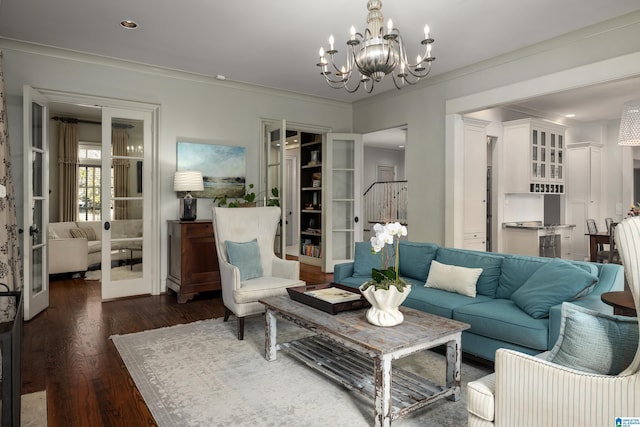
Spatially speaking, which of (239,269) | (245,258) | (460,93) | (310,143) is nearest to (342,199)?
(310,143)

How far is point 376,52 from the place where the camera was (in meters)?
2.68

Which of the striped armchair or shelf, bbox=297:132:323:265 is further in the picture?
shelf, bbox=297:132:323:265

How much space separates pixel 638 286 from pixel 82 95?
5102 mm

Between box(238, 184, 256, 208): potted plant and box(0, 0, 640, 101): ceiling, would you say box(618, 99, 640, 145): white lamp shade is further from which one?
box(238, 184, 256, 208): potted plant

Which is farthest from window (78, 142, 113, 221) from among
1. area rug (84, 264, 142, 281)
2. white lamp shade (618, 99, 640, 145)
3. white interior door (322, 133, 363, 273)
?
white lamp shade (618, 99, 640, 145)

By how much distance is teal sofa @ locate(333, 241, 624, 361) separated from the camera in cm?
251

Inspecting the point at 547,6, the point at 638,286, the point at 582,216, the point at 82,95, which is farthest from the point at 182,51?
the point at 582,216

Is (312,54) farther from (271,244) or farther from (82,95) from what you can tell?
(82,95)

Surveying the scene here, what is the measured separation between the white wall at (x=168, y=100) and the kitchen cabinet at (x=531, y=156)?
283 centimetres

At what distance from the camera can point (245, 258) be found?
3.77 metres

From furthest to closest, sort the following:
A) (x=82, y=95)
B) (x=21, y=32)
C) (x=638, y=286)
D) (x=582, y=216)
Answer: (x=582, y=216), (x=82, y=95), (x=21, y=32), (x=638, y=286)

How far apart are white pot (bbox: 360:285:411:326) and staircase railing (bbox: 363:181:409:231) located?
24.9 feet

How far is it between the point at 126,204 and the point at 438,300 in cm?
374

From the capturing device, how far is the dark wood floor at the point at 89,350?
2279 millimetres
